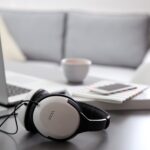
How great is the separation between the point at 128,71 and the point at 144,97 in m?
1.72

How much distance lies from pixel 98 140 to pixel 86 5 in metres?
2.52

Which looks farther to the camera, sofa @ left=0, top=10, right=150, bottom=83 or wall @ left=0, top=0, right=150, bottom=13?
wall @ left=0, top=0, right=150, bottom=13

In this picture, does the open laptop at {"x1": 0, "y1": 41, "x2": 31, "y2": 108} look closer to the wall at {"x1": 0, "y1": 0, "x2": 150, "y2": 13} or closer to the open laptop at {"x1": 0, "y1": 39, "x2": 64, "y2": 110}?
the open laptop at {"x1": 0, "y1": 39, "x2": 64, "y2": 110}

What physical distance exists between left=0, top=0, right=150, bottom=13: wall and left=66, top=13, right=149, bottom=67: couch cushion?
0.19 metres

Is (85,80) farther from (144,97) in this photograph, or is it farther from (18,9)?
(18,9)

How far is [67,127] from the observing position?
0.67 meters

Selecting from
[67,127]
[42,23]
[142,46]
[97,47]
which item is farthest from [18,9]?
[67,127]

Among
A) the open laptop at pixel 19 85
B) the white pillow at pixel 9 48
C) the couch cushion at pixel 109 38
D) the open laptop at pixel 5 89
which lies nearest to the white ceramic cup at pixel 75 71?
the open laptop at pixel 19 85

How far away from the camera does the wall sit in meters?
2.91

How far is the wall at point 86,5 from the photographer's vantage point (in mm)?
2912

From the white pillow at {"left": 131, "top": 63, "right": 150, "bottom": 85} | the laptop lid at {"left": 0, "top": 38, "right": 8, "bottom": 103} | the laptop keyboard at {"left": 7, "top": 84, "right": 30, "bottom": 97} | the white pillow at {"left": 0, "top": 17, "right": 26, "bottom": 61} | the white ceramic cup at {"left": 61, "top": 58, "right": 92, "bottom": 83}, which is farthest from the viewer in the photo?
the white pillow at {"left": 0, "top": 17, "right": 26, "bottom": 61}

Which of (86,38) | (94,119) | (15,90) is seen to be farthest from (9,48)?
(94,119)

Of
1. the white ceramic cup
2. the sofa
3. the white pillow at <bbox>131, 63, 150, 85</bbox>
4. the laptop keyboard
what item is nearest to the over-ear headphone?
the laptop keyboard

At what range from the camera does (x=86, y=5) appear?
3.10m
